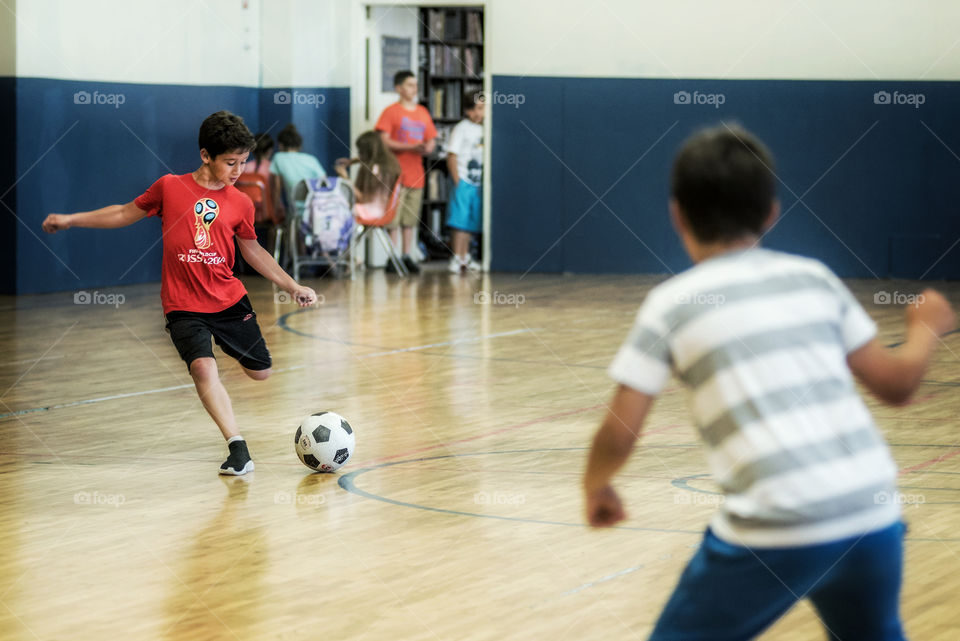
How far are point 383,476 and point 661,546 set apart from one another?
1338 mm

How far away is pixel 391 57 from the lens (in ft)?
49.3

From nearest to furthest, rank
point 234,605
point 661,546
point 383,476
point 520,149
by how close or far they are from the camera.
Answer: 1. point 234,605
2. point 661,546
3. point 383,476
4. point 520,149

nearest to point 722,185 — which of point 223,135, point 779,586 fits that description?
point 779,586

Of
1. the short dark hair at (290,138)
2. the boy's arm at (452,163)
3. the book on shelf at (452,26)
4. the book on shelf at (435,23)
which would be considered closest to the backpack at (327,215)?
the short dark hair at (290,138)

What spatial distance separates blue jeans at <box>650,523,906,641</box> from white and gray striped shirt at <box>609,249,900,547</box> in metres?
0.02

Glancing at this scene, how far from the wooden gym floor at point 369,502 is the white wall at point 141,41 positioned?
12.2 ft

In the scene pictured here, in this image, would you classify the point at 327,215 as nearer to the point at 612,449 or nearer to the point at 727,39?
the point at 727,39

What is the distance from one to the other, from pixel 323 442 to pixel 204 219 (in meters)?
0.94

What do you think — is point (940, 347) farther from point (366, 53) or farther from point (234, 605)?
point (366, 53)

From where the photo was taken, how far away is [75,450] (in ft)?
18.3

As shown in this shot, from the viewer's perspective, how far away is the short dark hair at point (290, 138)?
1332cm

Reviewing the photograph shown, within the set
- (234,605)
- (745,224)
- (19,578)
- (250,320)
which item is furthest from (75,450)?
(745,224)

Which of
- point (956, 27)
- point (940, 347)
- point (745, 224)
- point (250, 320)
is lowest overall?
point (940, 347)

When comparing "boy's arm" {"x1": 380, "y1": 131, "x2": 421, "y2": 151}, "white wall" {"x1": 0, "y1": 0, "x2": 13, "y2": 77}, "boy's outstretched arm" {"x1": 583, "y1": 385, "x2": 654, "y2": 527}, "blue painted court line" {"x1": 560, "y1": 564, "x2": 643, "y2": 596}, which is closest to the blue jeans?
"boy's outstretched arm" {"x1": 583, "y1": 385, "x2": 654, "y2": 527}
